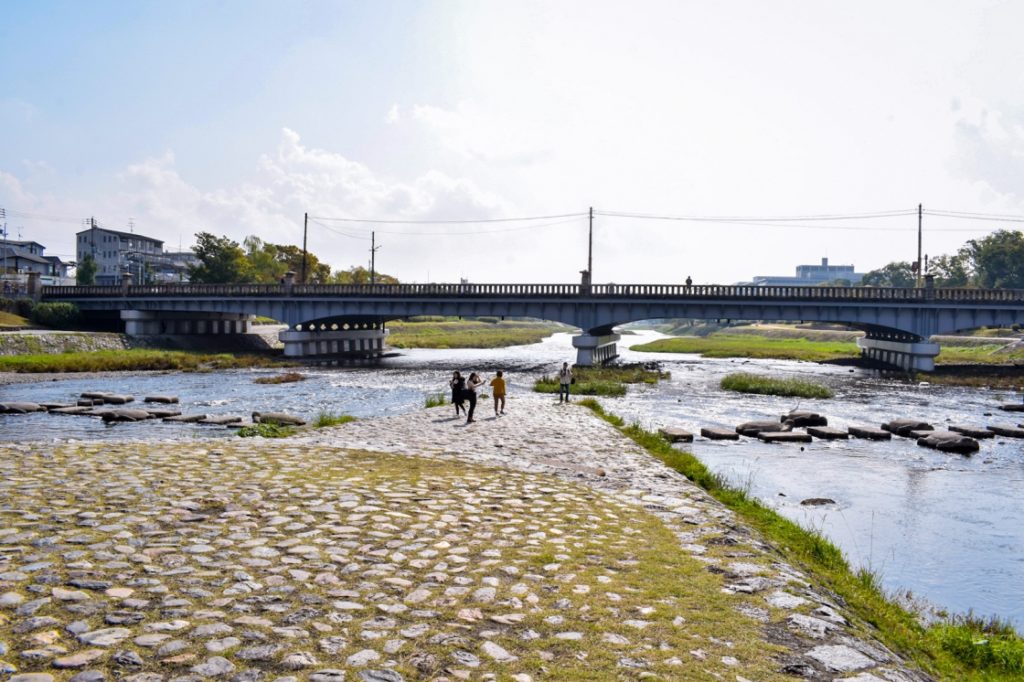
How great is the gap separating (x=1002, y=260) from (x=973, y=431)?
322 ft

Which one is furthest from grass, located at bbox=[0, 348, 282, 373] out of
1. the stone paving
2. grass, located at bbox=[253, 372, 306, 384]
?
the stone paving

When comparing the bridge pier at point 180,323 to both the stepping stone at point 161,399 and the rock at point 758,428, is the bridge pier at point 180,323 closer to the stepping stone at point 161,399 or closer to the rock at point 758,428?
the stepping stone at point 161,399

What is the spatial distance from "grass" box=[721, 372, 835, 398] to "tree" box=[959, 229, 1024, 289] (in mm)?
82933

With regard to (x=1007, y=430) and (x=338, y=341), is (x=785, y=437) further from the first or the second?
(x=338, y=341)

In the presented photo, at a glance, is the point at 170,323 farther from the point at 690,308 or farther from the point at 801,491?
the point at 801,491

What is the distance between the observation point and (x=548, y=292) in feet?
201

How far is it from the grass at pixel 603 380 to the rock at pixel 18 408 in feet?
74.7

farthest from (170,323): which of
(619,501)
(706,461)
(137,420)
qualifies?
(619,501)

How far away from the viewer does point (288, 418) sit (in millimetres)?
24625

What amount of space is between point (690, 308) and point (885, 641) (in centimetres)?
5276

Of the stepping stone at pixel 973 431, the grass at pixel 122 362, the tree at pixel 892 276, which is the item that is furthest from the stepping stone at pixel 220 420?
the tree at pixel 892 276

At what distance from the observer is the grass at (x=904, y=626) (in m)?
7.16

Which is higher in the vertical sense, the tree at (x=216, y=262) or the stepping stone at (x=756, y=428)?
the tree at (x=216, y=262)

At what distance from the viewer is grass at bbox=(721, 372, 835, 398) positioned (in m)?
40.7
